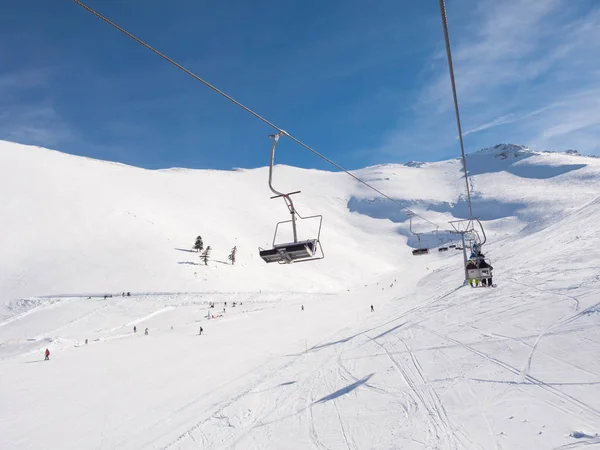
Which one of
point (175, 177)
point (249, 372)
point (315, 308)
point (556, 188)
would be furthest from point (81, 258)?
point (556, 188)

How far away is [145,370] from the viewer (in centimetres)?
1972

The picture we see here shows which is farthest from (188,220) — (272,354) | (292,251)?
(292,251)

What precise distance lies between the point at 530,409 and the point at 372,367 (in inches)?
243

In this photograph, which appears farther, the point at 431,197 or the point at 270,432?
the point at 431,197

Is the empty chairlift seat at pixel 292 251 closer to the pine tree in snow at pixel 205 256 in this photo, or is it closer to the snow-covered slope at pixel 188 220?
the snow-covered slope at pixel 188 220

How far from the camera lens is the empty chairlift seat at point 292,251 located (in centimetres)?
1166

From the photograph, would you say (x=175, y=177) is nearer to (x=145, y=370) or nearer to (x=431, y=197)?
(x=431, y=197)

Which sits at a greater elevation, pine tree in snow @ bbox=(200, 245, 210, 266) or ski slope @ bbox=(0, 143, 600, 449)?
pine tree in snow @ bbox=(200, 245, 210, 266)

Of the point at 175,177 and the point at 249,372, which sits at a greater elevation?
the point at 175,177

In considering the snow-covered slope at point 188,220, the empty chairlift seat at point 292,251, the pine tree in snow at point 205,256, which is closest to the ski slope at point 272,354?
the snow-covered slope at point 188,220

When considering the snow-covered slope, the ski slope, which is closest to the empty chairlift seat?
the ski slope

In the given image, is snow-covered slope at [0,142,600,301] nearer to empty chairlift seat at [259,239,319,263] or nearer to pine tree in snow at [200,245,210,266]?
pine tree in snow at [200,245,210,266]

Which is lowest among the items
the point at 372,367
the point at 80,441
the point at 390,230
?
the point at 80,441

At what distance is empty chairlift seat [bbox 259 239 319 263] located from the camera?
11664 millimetres
